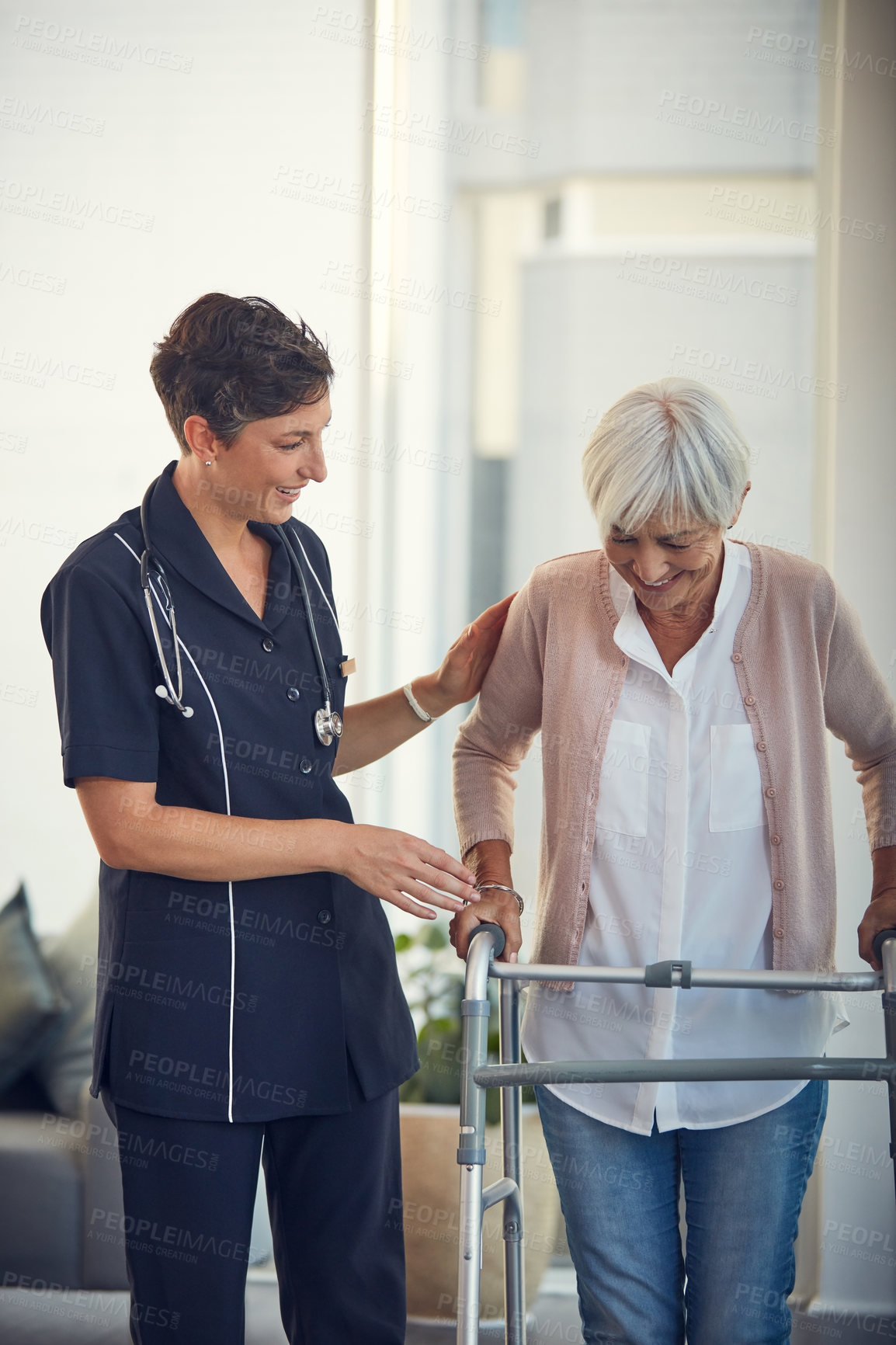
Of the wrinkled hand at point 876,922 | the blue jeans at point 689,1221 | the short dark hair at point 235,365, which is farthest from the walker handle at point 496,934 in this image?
the short dark hair at point 235,365

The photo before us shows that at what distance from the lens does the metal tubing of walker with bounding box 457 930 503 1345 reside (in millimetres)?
1190

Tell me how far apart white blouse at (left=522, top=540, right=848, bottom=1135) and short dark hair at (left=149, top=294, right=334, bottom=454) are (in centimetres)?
51

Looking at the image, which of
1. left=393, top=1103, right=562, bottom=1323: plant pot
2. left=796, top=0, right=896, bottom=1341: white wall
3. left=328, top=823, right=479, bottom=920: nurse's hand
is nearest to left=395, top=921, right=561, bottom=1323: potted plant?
left=393, top=1103, right=562, bottom=1323: plant pot

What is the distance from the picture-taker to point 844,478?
7.81ft

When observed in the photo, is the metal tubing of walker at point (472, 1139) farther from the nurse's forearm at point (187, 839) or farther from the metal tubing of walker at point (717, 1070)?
the nurse's forearm at point (187, 839)

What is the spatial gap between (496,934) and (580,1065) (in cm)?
24

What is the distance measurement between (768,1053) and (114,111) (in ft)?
8.52

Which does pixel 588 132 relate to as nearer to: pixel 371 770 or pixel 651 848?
pixel 371 770

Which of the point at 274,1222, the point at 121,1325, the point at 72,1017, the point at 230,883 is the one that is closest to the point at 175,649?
the point at 230,883

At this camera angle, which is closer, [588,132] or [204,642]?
[204,642]

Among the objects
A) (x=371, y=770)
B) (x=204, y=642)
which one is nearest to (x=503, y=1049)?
(x=204, y=642)

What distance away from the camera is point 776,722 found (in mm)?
1384

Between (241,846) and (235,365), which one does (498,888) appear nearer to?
(241,846)

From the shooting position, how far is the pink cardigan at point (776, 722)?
138cm
